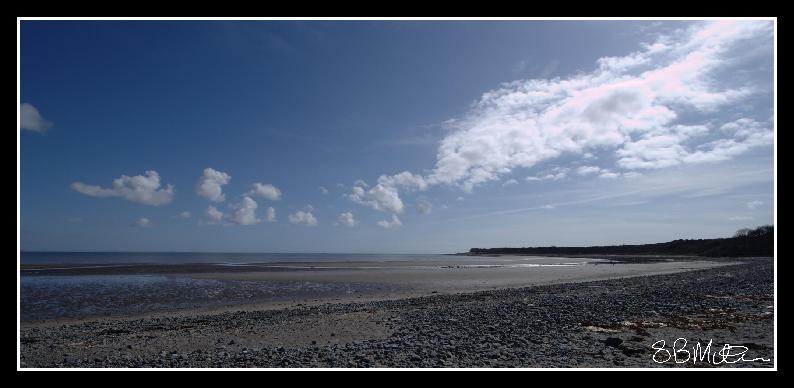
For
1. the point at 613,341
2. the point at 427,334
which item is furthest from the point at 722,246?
the point at 427,334

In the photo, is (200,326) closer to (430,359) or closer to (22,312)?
(430,359)

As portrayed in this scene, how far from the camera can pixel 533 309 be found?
A: 1580 centimetres

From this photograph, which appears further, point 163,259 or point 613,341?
point 163,259

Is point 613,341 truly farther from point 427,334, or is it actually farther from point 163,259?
point 163,259

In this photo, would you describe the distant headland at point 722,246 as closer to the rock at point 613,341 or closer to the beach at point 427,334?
the beach at point 427,334
